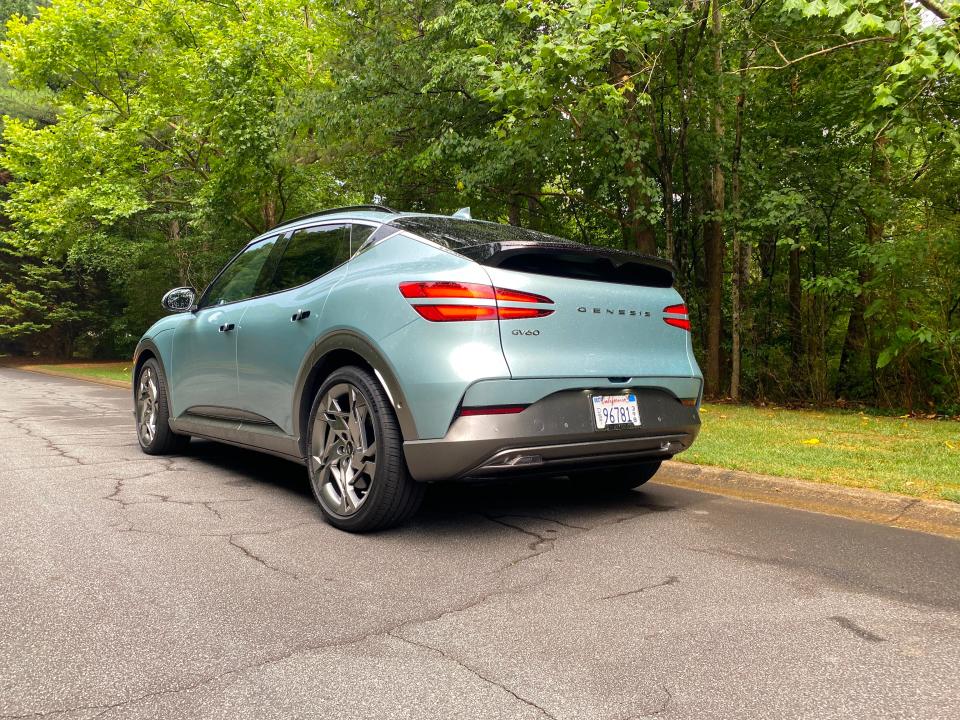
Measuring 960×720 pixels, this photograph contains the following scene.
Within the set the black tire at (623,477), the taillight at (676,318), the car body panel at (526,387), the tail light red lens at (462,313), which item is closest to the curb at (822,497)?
the black tire at (623,477)

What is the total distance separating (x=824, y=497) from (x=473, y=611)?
2977 mm

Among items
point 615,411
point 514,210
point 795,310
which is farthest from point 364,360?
point 514,210

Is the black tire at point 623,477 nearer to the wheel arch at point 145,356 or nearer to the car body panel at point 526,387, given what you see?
the car body panel at point 526,387

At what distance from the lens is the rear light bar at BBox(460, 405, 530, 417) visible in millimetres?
3918

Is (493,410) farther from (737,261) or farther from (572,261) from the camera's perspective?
(737,261)

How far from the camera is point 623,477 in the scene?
18.1ft

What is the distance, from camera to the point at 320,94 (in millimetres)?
13625

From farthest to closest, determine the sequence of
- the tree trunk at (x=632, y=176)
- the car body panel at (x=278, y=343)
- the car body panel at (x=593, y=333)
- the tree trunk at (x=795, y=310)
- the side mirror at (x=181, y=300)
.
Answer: the tree trunk at (x=795, y=310) → the tree trunk at (x=632, y=176) → the side mirror at (x=181, y=300) → the car body panel at (x=278, y=343) → the car body panel at (x=593, y=333)

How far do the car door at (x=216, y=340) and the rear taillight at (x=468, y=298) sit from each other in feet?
6.58

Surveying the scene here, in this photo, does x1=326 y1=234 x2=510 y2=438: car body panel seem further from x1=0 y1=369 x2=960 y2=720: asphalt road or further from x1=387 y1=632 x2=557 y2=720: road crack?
x1=387 y1=632 x2=557 y2=720: road crack

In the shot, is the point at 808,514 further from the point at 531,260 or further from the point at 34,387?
the point at 34,387

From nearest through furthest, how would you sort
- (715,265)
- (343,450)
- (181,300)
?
1. (343,450)
2. (181,300)
3. (715,265)

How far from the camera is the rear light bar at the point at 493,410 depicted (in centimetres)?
392

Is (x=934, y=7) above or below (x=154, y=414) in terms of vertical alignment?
above
